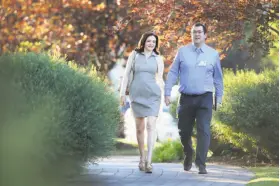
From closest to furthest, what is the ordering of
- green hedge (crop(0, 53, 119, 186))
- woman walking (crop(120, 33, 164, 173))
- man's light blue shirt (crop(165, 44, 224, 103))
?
green hedge (crop(0, 53, 119, 186)) → man's light blue shirt (crop(165, 44, 224, 103)) → woman walking (crop(120, 33, 164, 173))

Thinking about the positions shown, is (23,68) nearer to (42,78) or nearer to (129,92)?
(42,78)

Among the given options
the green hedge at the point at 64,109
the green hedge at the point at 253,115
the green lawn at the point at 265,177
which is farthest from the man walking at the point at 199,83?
the green hedge at the point at 253,115

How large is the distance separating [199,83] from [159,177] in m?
1.35

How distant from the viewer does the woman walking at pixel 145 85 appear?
35.4 feet

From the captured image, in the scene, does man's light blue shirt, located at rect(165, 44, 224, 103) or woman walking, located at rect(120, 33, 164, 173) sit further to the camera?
woman walking, located at rect(120, 33, 164, 173)

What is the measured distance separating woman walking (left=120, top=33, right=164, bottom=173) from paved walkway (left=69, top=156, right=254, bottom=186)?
472 mm

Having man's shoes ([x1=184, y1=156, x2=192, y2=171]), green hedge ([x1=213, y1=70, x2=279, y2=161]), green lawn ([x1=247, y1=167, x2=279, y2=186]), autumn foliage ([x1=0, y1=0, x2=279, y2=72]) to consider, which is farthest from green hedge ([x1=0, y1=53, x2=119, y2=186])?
green hedge ([x1=213, y1=70, x2=279, y2=161])

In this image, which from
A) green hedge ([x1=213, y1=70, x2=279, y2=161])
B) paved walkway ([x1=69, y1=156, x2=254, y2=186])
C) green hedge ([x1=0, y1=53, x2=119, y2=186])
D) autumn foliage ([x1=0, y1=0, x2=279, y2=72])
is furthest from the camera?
green hedge ([x1=213, y1=70, x2=279, y2=161])

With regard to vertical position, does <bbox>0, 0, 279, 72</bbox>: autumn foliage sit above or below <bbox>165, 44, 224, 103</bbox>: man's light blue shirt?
above

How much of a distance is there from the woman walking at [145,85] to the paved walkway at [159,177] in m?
0.47

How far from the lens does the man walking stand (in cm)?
1039

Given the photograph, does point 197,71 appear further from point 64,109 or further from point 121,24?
point 121,24

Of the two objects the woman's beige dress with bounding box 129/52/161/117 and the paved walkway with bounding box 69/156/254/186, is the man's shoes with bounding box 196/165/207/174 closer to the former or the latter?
the paved walkway with bounding box 69/156/254/186

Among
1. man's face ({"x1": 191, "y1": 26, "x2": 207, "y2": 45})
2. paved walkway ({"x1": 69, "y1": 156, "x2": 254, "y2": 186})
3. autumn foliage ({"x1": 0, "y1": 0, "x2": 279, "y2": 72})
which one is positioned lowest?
paved walkway ({"x1": 69, "y1": 156, "x2": 254, "y2": 186})
